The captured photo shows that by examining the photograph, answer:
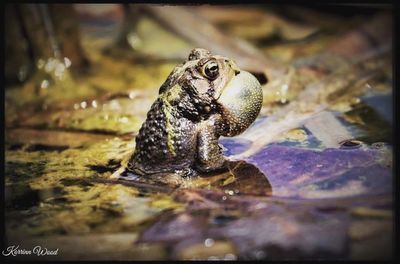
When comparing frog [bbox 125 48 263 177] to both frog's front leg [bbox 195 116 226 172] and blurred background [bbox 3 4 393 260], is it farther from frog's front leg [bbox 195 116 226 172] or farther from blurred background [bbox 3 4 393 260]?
blurred background [bbox 3 4 393 260]

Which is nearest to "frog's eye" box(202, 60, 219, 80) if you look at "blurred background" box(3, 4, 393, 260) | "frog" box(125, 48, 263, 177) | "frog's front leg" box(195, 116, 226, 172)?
"frog" box(125, 48, 263, 177)

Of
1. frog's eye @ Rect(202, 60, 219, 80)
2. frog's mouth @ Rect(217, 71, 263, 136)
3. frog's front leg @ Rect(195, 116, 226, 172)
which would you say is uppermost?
frog's eye @ Rect(202, 60, 219, 80)

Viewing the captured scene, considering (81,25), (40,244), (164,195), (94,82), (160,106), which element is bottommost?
(40,244)

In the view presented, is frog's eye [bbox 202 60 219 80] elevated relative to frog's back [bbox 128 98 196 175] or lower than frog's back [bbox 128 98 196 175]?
elevated

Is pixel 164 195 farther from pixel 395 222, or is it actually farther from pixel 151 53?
pixel 151 53

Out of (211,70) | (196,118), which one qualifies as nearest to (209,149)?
(196,118)

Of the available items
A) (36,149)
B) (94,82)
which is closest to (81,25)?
(94,82)

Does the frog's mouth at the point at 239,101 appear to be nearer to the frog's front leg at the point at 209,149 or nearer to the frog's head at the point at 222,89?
the frog's head at the point at 222,89
